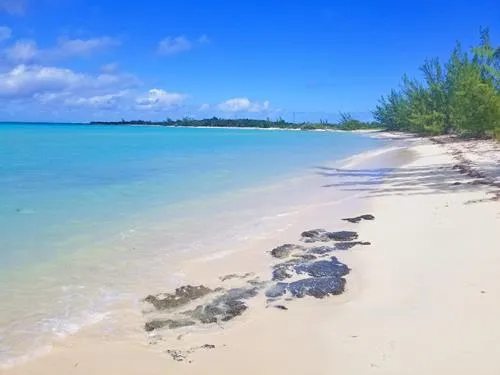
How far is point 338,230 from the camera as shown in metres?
10.5

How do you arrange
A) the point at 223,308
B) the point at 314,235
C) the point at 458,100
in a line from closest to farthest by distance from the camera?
the point at 223,308 → the point at 314,235 → the point at 458,100

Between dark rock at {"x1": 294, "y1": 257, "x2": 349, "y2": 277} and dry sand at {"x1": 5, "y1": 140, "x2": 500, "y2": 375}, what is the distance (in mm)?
172

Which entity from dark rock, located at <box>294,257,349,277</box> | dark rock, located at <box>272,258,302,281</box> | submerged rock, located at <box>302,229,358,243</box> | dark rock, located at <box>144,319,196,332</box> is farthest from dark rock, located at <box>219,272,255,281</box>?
submerged rock, located at <box>302,229,358,243</box>

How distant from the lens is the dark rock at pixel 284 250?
8.60m

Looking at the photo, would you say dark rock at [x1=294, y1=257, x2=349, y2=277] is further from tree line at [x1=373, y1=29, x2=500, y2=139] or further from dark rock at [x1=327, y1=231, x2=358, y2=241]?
tree line at [x1=373, y1=29, x2=500, y2=139]

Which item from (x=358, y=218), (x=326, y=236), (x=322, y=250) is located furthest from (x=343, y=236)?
(x=358, y=218)

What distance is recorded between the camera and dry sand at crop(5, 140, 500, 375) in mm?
4551

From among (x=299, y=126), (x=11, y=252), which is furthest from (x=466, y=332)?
(x=299, y=126)

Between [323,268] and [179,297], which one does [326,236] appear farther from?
[179,297]

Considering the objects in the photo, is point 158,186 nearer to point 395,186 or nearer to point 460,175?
point 395,186

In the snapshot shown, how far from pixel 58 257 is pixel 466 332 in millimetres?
6624

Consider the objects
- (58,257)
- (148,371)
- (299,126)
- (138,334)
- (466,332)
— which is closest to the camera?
(148,371)

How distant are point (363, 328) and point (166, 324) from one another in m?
2.17

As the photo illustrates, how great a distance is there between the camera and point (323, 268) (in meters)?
7.51
